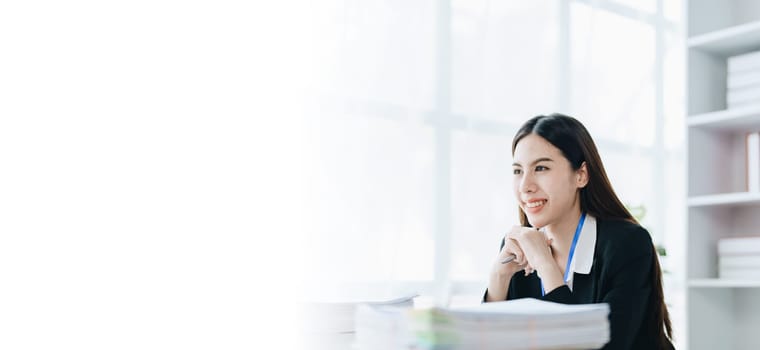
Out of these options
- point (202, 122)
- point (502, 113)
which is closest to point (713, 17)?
point (502, 113)

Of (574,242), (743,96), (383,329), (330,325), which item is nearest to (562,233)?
(574,242)

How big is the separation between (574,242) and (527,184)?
0.60 ft

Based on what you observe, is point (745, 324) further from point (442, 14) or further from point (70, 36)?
point (70, 36)

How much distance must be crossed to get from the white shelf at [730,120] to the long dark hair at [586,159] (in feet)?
3.58

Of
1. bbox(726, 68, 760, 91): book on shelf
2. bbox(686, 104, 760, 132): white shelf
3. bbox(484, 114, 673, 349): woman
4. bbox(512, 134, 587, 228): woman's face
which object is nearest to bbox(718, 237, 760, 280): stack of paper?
bbox(686, 104, 760, 132): white shelf

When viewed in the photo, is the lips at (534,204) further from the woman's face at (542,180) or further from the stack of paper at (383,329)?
the stack of paper at (383,329)

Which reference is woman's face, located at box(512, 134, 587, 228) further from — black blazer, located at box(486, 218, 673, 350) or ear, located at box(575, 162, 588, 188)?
black blazer, located at box(486, 218, 673, 350)

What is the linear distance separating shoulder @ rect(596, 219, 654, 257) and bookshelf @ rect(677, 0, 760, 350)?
46.5 inches

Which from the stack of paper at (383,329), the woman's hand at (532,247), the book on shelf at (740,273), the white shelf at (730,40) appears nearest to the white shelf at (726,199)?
the book on shelf at (740,273)

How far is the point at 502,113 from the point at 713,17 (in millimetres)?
943

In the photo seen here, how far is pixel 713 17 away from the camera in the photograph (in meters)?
2.87

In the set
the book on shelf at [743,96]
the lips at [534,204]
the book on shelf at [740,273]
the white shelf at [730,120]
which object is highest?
the book on shelf at [743,96]

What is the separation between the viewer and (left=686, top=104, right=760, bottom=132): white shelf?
258 centimetres

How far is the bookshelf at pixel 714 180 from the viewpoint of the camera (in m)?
2.74
